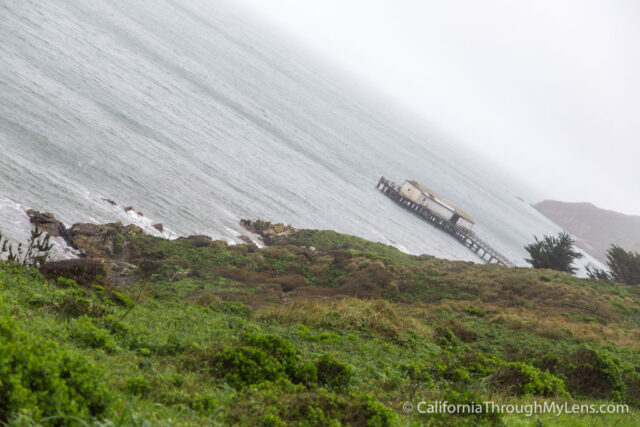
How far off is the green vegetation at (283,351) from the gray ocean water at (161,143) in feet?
29.5

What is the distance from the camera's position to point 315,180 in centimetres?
7169

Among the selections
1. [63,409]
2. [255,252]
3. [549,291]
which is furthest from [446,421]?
[255,252]

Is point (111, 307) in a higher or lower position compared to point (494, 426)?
lower

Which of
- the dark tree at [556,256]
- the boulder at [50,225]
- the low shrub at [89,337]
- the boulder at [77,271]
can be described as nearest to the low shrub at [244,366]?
the low shrub at [89,337]

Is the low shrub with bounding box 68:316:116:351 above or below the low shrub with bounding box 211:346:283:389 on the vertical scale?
below

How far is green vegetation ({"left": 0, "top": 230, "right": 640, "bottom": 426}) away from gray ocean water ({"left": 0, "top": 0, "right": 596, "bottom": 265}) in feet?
29.5

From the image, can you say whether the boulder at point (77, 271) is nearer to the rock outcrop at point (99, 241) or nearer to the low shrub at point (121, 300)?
the low shrub at point (121, 300)

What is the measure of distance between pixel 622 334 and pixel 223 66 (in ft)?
358

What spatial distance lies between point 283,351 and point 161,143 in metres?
44.1

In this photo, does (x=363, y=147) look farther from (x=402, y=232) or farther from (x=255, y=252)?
(x=255, y=252)

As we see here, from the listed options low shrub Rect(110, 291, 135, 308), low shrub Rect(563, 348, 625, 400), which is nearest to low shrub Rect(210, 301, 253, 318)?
low shrub Rect(110, 291, 135, 308)

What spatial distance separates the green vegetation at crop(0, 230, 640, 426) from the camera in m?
5.98

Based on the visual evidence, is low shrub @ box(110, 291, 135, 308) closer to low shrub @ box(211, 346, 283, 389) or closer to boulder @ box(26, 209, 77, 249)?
low shrub @ box(211, 346, 283, 389)

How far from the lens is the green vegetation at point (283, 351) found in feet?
19.6
